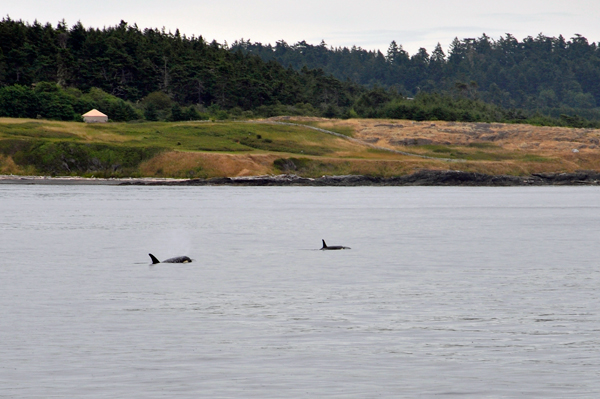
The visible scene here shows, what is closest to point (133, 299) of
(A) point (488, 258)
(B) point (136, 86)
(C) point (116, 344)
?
(C) point (116, 344)

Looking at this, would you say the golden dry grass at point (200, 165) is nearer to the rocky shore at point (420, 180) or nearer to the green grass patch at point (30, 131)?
the rocky shore at point (420, 180)

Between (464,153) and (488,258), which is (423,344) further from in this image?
(464,153)

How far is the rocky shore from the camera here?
404ft

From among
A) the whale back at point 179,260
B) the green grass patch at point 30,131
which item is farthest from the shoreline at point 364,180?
the whale back at point 179,260

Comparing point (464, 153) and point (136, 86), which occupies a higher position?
point (136, 86)

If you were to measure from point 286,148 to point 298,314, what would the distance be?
11500 centimetres

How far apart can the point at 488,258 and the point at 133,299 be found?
62.4 ft

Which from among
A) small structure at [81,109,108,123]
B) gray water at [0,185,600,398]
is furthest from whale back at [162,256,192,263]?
small structure at [81,109,108,123]

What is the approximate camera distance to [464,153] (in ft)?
471

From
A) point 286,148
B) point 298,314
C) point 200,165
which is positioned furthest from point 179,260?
point 286,148

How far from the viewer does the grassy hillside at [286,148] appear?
12388cm

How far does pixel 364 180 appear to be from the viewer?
420 ft

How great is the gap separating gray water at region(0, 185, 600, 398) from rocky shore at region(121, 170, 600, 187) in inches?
2747

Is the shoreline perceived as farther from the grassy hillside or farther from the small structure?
the small structure
